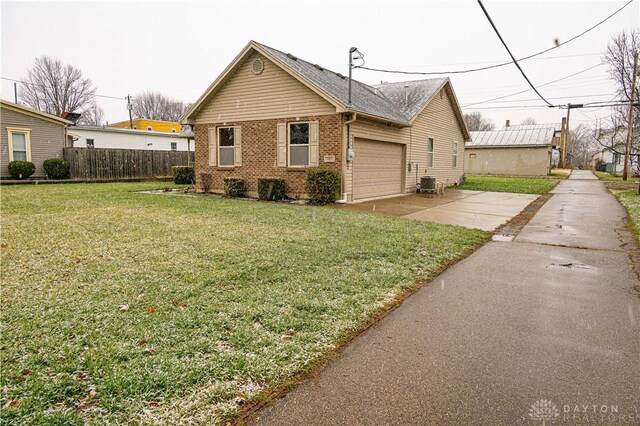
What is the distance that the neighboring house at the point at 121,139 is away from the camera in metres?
28.5

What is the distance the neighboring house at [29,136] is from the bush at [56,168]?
0.71m

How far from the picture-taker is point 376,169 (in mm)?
14586

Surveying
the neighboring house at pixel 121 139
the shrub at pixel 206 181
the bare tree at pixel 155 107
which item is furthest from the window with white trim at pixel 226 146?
the bare tree at pixel 155 107

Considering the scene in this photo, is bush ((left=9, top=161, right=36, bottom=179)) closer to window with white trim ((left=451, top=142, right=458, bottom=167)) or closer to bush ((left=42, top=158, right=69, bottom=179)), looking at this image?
bush ((left=42, top=158, right=69, bottom=179))

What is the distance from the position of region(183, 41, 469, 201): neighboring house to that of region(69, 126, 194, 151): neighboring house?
12610mm

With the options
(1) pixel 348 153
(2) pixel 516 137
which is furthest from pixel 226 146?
(2) pixel 516 137

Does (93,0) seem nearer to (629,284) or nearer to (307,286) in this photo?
(307,286)

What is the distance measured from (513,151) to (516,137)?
1678 millimetres

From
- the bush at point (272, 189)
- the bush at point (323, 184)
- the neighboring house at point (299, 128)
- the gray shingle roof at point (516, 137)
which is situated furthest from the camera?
the gray shingle roof at point (516, 137)

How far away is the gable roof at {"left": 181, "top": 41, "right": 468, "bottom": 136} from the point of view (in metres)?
12.6

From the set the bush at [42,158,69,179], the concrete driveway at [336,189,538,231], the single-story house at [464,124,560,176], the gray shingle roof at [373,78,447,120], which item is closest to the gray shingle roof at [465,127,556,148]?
the single-story house at [464,124,560,176]

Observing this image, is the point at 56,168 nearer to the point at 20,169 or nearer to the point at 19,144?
the point at 20,169

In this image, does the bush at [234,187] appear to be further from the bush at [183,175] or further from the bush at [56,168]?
the bush at [56,168]

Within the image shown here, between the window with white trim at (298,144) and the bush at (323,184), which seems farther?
the window with white trim at (298,144)
